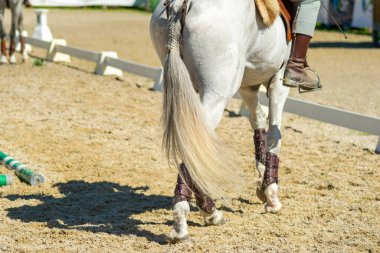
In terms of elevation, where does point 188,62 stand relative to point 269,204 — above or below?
above

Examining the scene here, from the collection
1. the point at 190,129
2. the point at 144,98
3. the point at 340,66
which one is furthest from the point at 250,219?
the point at 340,66

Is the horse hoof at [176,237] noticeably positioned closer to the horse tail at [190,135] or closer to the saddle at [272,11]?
the horse tail at [190,135]

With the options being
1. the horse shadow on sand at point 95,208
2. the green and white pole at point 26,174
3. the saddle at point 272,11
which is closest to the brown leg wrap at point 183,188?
the horse shadow on sand at point 95,208

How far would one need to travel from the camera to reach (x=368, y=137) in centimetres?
862

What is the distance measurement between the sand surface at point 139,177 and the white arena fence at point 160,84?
0.73 ft

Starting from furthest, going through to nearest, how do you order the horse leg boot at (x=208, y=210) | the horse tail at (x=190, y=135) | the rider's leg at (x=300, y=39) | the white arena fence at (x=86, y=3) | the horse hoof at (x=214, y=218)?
1. the white arena fence at (x=86, y=3)
2. the rider's leg at (x=300, y=39)
3. the horse hoof at (x=214, y=218)
4. the horse leg boot at (x=208, y=210)
5. the horse tail at (x=190, y=135)

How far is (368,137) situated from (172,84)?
4.64 meters

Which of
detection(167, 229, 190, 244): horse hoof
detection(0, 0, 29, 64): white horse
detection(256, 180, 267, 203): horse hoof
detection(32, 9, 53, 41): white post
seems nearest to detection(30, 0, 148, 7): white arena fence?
detection(32, 9, 53, 41): white post

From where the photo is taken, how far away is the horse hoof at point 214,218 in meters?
5.01

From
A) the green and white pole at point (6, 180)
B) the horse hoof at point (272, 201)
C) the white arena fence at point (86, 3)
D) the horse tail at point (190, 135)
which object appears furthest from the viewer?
the white arena fence at point (86, 3)

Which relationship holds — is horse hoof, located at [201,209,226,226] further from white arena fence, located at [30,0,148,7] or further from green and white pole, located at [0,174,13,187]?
white arena fence, located at [30,0,148,7]

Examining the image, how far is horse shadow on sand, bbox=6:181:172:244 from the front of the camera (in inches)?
199

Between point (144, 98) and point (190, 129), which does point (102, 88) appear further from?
point (190, 129)

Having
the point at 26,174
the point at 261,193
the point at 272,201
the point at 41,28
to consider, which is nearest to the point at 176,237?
the point at 272,201
